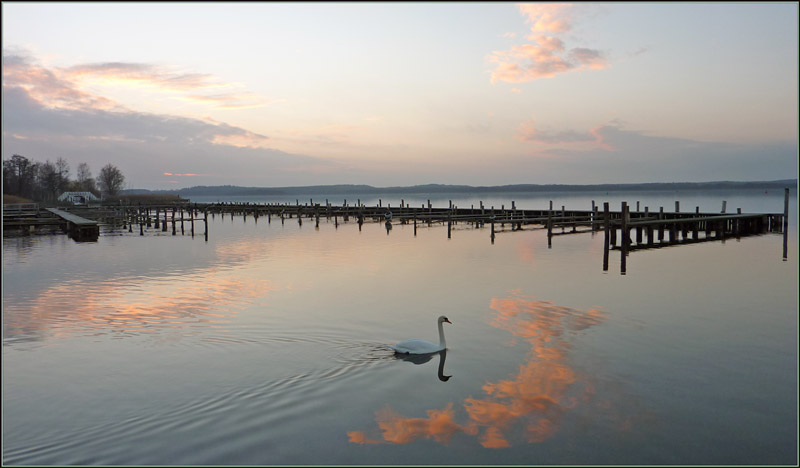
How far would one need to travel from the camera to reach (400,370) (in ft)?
34.1

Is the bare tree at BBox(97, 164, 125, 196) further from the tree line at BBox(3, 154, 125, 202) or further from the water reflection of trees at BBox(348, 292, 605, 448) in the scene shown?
the water reflection of trees at BBox(348, 292, 605, 448)

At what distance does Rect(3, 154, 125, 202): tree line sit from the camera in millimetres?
105438

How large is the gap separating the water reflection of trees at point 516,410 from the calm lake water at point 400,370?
42mm

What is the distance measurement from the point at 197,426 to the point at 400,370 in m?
4.03

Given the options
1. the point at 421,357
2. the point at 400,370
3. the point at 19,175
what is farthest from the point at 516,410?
the point at 19,175

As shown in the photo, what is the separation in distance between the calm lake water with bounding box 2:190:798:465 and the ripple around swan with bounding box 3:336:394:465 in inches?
1.4

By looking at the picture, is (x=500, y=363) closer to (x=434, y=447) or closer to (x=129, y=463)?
(x=434, y=447)

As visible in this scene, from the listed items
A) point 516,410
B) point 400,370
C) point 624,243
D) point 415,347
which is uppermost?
point 624,243

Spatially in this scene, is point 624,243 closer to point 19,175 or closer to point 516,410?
point 516,410

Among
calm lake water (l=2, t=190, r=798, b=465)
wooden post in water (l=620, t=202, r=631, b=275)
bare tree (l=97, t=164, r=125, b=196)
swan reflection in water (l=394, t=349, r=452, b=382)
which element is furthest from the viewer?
bare tree (l=97, t=164, r=125, b=196)

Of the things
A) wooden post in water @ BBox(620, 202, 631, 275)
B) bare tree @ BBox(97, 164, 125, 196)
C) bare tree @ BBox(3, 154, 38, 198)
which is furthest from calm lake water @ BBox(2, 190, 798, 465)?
bare tree @ BBox(97, 164, 125, 196)

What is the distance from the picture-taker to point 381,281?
22141 millimetres

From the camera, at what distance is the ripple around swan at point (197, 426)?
7082mm

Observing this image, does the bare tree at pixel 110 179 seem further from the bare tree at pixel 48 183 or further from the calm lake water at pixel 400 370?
the calm lake water at pixel 400 370
